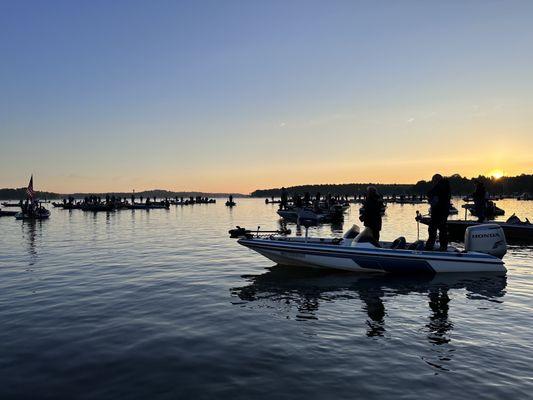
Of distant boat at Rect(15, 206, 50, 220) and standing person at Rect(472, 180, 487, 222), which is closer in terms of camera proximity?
standing person at Rect(472, 180, 487, 222)

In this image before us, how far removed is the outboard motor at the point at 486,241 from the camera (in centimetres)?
1650

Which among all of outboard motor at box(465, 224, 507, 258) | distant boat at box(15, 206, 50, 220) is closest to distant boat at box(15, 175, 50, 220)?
distant boat at box(15, 206, 50, 220)

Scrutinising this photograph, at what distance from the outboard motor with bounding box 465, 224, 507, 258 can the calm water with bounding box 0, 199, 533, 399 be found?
1.29 meters

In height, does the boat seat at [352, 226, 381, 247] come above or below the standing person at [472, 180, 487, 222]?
below

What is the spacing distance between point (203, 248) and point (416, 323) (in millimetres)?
16380

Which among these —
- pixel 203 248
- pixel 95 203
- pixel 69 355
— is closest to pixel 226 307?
pixel 69 355

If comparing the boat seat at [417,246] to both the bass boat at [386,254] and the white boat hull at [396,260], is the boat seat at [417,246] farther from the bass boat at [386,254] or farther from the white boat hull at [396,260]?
the white boat hull at [396,260]

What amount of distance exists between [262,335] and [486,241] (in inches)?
461

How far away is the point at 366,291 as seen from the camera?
13.1 meters

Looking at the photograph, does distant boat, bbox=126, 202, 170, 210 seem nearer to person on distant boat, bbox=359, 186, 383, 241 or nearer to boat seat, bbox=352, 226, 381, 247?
person on distant boat, bbox=359, 186, 383, 241

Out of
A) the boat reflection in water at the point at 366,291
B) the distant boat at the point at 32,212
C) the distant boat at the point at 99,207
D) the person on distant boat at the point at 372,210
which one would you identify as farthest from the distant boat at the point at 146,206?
the person on distant boat at the point at 372,210

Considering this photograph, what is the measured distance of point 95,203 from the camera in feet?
252

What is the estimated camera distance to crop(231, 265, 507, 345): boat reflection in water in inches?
400

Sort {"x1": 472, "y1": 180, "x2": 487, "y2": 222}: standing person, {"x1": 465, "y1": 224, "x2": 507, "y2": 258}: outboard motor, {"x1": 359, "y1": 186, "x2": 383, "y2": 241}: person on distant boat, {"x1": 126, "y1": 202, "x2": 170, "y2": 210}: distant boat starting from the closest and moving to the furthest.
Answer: {"x1": 359, "y1": 186, "x2": 383, "y2": 241}: person on distant boat, {"x1": 465, "y1": 224, "x2": 507, "y2": 258}: outboard motor, {"x1": 472, "y1": 180, "x2": 487, "y2": 222}: standing person, {"x1": 126, "y1": 202, "x2": 170, "y2": 210}: distant boat
